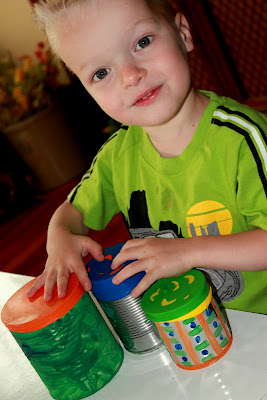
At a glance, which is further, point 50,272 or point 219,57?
point 219,57

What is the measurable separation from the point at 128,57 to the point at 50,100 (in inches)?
99.5

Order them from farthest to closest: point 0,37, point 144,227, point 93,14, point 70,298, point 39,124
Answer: point 0,37, point 39,124, point 144,227, point 93,14, point 70,298

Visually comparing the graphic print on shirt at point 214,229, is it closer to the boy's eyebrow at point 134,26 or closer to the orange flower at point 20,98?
the boy's eyebrow at point 134,26

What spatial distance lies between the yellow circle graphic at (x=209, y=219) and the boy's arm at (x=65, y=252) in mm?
178

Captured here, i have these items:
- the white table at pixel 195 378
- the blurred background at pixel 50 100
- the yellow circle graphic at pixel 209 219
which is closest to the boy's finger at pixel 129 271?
the white table at pixel 195 378

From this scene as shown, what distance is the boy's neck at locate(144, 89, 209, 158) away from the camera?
31.4 inches

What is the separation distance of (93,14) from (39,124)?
2388mm

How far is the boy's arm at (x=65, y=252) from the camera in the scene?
0.57 meters

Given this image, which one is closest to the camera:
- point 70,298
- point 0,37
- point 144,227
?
point 70,298

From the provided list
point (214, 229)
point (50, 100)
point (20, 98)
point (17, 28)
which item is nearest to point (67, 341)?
point (214, 229)

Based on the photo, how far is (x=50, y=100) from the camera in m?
3.10

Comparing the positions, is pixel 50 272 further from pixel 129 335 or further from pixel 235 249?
pixel 235 249

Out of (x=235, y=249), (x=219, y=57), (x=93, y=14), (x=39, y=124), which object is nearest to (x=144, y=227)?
(x=235, y=249)

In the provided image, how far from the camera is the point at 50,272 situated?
24.8 inches
